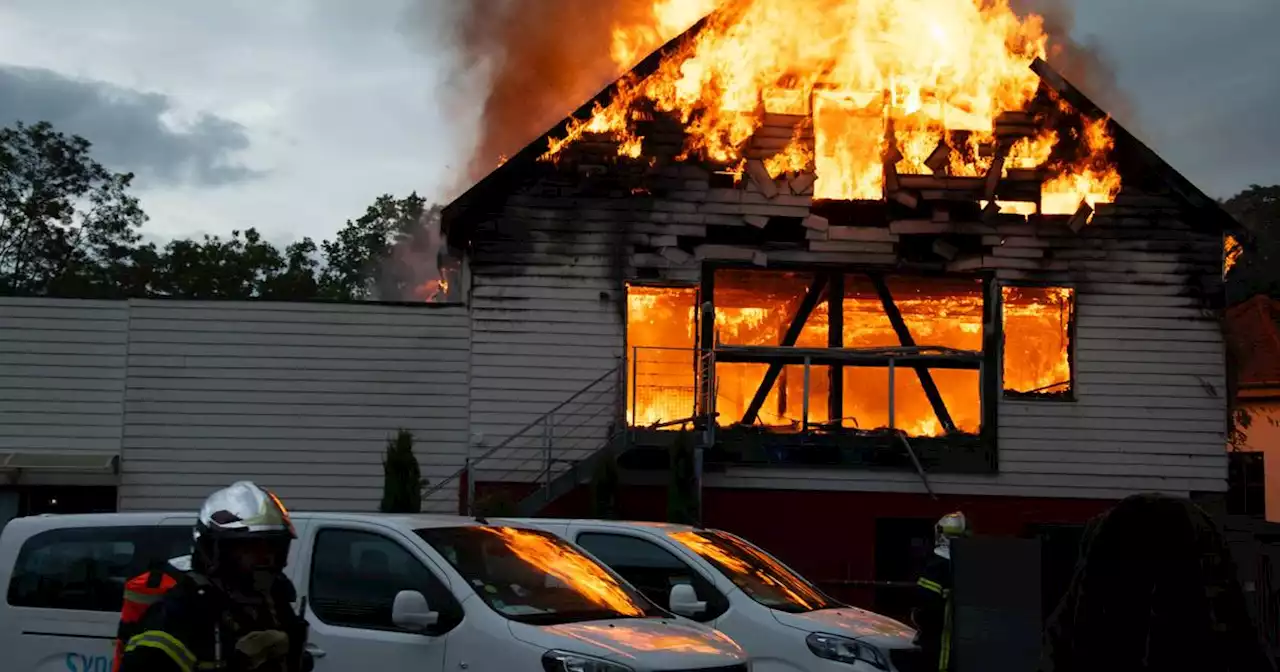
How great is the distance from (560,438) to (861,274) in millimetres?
4453

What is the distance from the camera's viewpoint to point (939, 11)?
19.4 metres

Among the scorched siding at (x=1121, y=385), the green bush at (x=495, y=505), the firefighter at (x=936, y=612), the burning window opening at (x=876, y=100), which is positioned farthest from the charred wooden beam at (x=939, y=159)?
the firefighter at (x=936, y=612)

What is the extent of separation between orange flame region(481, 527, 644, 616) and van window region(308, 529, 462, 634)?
0.67 metres

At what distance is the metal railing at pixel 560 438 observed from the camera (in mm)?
18469

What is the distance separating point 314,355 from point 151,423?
2193mm

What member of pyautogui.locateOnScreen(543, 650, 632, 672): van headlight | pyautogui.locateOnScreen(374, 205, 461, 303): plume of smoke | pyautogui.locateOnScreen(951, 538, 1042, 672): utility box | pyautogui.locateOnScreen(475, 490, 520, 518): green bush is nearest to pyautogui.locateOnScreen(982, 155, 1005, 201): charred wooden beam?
pyautogui.locateOnScreen(475, 490, 520, 518): green bush

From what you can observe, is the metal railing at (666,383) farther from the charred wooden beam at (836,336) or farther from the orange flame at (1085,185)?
the orange flame at (1085,185)

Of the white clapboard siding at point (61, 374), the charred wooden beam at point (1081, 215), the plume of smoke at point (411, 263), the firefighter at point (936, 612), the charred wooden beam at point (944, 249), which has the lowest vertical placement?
the firefighter at point (936, 612)

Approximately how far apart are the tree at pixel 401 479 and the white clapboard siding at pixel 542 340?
1398mm

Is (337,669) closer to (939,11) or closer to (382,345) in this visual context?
(382,345)

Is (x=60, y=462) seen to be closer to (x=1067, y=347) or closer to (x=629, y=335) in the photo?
(x=629, y=335)

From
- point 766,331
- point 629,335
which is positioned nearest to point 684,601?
point 629,335

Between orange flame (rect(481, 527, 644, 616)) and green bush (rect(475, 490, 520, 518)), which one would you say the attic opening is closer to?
green bush (rect(475, 490, 520, 518))

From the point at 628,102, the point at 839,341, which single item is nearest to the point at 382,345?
the point at 628,102
